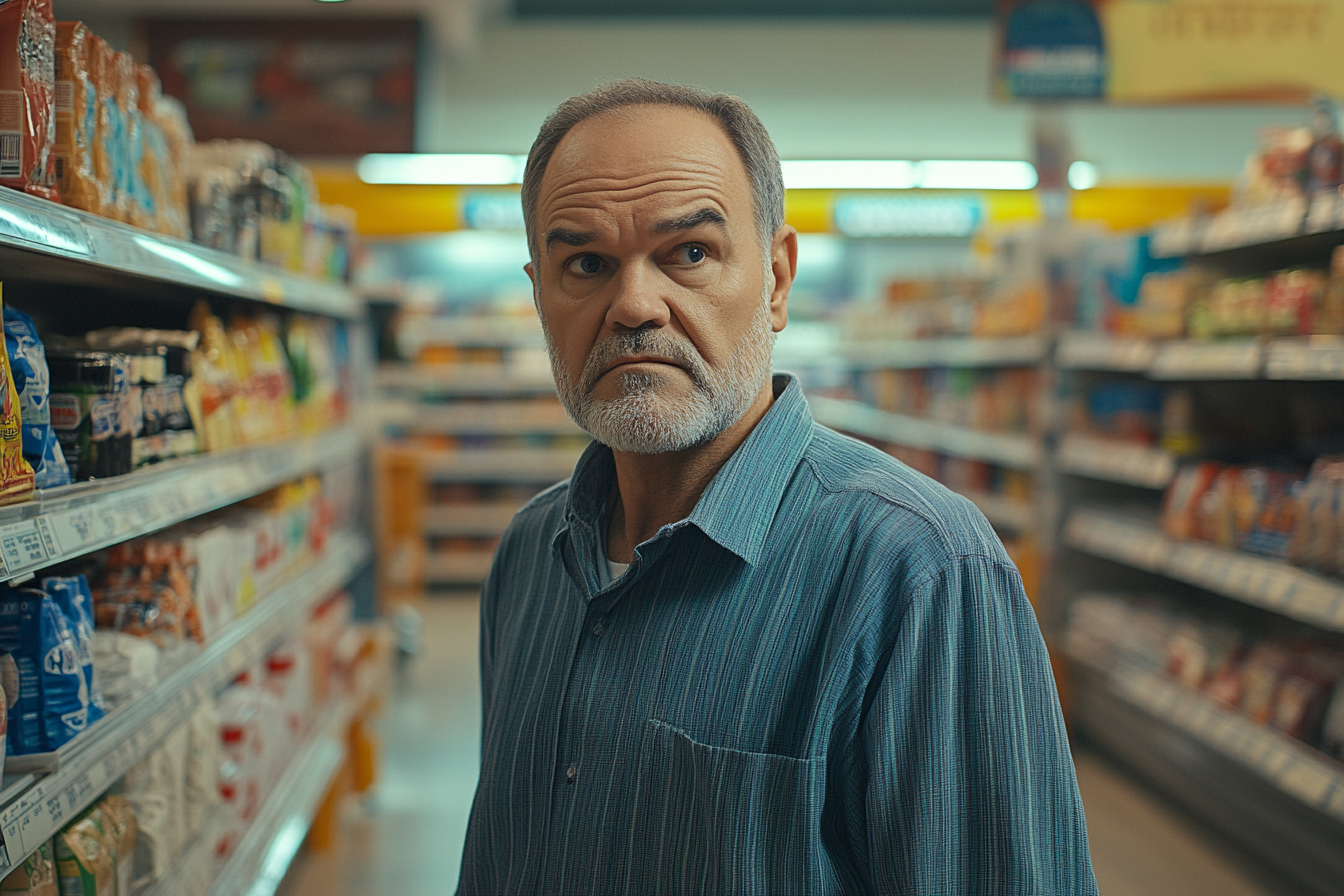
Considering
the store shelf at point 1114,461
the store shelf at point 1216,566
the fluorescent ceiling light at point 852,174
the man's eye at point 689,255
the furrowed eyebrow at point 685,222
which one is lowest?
the store shelf at point 1216,566

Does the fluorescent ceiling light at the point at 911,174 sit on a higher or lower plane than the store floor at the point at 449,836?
higher

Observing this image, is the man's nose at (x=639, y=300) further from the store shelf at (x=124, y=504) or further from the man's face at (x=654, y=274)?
the store shelf at (x=124, y=504)

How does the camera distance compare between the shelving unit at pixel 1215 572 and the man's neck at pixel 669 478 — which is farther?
the shelving unit at pixel 1215 572

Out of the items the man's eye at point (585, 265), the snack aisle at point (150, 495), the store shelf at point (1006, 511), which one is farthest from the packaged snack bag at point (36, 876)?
the store shelf at point (1006, 511)

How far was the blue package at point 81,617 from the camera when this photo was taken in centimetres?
147

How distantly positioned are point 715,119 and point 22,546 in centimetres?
100

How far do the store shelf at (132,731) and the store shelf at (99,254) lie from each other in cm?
69

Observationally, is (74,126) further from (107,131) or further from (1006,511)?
(1006,511)

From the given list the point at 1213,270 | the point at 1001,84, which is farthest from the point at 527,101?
the point at 1213,270

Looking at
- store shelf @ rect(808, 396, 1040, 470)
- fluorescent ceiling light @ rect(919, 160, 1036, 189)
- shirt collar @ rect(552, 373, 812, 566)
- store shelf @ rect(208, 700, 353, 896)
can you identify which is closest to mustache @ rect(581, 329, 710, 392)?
shirt collar @ rect(552, 373, 812, 566)

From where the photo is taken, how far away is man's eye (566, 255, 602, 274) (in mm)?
1242

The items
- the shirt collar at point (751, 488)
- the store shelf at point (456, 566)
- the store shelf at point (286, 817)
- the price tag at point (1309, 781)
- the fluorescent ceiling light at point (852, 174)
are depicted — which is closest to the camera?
the shirt collar at point (751, 488)

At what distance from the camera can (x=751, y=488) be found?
1182 mm

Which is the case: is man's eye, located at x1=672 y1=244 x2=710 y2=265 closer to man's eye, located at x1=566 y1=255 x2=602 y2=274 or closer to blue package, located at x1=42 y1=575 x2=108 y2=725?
man's eye, located at x1=566 y1=255 x2=602 y2=274
